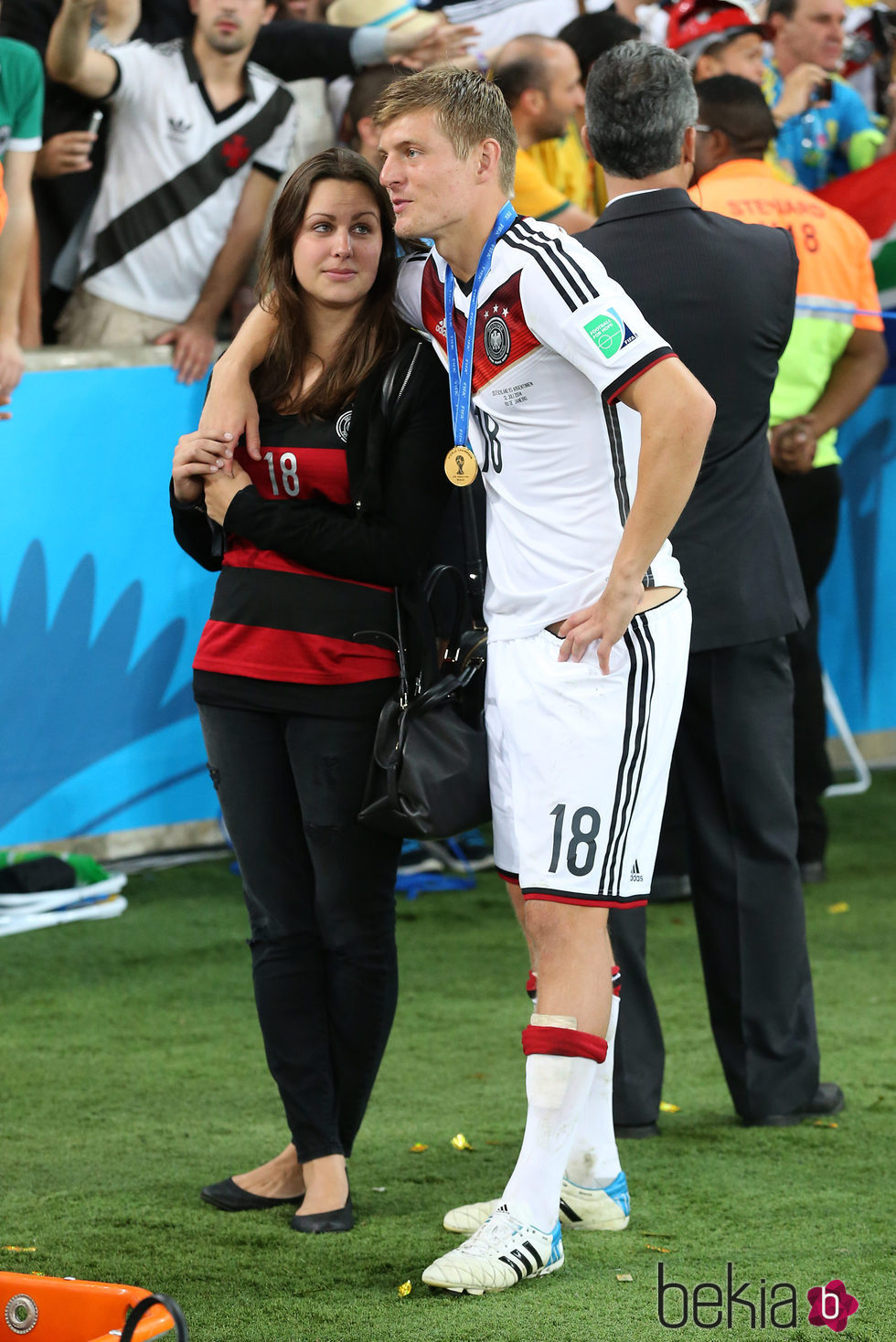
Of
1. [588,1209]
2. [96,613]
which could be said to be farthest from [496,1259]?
[96,613]

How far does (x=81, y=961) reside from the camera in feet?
15.3

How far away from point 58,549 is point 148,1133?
2.36m

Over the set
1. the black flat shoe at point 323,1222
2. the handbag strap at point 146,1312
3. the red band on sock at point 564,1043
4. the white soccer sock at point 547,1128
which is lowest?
the black flat shoe at point 323,1222

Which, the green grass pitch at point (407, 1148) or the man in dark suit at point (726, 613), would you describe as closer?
the green grass pitch at point (407, 1148)

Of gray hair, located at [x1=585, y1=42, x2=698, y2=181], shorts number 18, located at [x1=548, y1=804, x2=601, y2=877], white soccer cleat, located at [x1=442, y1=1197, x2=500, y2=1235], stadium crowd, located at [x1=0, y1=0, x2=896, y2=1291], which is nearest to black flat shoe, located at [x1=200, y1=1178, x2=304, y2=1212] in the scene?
stadium crowd, located at [x1=0, y1=0, x2=896, y2=1291]

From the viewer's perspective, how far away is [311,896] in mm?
2887

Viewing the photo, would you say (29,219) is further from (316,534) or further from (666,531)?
(666,531)

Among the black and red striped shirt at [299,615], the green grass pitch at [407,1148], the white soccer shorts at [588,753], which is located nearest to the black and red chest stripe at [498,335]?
the black and red striped shirt at [299,615]

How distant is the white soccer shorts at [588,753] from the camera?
2.50m

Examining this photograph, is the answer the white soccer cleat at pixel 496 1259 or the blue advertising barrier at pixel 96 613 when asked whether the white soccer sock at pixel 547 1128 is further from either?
the blue advertising barrier at pixel 96 613

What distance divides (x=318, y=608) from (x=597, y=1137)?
1.00 meters

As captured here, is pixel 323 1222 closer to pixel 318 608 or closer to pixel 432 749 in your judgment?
pixel 432 749

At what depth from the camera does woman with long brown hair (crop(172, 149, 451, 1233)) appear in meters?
2.72

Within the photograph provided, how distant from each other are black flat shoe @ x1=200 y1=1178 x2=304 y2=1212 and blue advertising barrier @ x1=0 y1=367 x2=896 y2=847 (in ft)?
8.07
